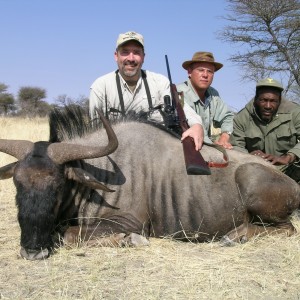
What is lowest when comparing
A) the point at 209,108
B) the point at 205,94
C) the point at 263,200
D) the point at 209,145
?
the point at 263,200

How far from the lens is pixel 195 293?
306 centimetres

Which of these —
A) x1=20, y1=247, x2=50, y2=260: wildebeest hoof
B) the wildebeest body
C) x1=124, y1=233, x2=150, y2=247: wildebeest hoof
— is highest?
the wildebeest body

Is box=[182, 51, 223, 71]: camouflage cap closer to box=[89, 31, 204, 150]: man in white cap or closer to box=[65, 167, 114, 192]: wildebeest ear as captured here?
box=[89, 31, 204, 150]: man in white cap

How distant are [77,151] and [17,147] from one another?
0.49 meters

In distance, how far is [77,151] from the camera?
→ 156 inches

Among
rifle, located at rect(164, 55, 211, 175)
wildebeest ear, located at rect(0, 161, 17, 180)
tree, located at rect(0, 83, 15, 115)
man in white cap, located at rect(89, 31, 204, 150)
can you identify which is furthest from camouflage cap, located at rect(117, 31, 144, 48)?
tree, located at rect(0, 83, 15, 115)

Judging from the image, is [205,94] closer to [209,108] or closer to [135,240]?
[209,108]

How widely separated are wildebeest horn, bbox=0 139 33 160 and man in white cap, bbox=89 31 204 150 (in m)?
1.24

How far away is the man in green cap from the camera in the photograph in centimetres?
584

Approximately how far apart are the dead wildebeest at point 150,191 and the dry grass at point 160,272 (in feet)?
0.65

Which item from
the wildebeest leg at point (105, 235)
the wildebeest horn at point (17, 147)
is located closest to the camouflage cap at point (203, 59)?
the wildebeest leg at point (105, 235)

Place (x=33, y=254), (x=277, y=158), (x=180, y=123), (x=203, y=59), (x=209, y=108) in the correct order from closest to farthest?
(x=33, y=254)
(x=180, y=123)
(x=277, y=158)
(x=203, y=59)
(x=209, y=108)

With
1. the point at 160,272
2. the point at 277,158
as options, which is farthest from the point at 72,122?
the point at 277,158

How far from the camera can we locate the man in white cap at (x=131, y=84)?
5281mm
